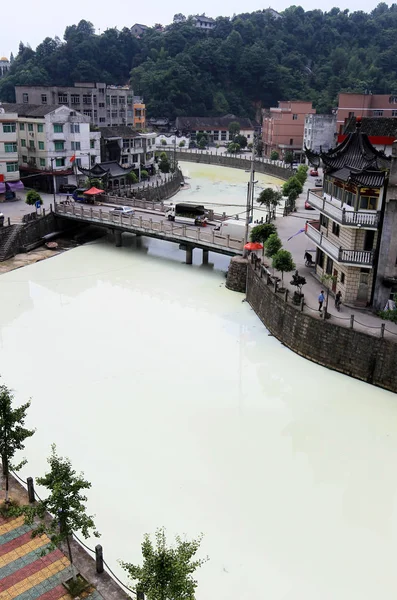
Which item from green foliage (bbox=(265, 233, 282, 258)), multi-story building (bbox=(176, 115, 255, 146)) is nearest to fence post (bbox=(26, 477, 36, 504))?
green foliage (bbox=(265, 233, 282, 258))

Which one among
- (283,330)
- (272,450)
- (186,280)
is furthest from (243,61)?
(272,450)

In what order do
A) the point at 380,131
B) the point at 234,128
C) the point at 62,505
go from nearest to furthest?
the point at 62,505
the point at 380,131
the point at 234,128

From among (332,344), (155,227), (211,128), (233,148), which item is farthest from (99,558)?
(211,128)

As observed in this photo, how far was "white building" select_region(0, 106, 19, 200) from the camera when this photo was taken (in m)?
43.4

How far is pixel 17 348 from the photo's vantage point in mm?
22047

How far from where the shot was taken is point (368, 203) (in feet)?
67.6

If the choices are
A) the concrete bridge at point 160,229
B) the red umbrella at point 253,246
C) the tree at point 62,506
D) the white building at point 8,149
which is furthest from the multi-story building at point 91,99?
the tree at point 62,506

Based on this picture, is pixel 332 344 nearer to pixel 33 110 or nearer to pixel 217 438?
pixel 217 438

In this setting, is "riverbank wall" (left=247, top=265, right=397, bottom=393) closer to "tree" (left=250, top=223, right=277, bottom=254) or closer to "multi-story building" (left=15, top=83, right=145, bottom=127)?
"tree" (left=250, top=223, right=277, bottom=254)

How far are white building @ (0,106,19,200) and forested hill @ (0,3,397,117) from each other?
58589mm

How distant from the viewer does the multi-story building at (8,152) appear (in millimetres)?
43375

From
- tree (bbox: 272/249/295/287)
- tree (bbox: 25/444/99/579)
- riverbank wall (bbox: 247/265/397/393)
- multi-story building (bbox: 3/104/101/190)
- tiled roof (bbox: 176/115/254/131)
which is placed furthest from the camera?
tiled roof (bbox: 176/115/254/131)

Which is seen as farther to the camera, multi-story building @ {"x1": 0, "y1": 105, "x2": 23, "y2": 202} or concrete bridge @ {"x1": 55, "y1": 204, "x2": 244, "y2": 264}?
multi-story building @ {"x1": 0, "y1": 105, "x2": 23, "y2": 202}

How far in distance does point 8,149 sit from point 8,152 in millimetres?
244
